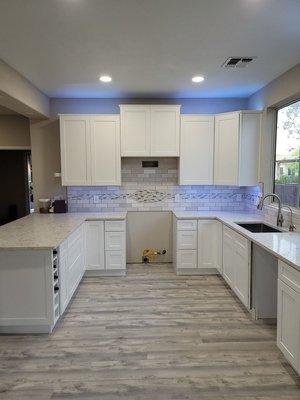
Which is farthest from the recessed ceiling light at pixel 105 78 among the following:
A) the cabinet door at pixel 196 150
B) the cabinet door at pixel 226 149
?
the cabinet door at pixel 226 149

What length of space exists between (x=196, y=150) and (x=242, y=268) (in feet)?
6.40

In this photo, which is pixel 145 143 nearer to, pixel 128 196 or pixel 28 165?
pixel 128 196

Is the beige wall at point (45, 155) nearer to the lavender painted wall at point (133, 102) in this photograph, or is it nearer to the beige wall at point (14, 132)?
the lavender painted wall at point (133, 102)

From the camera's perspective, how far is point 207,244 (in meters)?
4.10

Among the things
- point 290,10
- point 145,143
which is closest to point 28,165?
point 145,143

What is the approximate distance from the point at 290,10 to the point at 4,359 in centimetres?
337

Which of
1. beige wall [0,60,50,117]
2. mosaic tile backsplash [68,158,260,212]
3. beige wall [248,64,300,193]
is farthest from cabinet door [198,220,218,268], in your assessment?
beige wall [0,60,50,117]

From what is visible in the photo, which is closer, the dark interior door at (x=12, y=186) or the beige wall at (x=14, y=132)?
the beige wall at (x=14, y=132)

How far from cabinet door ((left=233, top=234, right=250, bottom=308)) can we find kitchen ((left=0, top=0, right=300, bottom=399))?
3 cm

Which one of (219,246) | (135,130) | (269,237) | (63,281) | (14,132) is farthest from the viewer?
(14,132)

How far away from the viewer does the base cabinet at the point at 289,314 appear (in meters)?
1.95

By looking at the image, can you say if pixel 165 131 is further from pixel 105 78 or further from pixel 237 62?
pixel 237 62

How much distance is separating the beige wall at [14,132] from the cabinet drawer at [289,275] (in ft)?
14.9

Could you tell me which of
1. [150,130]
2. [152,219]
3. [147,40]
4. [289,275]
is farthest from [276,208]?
[147,40]
